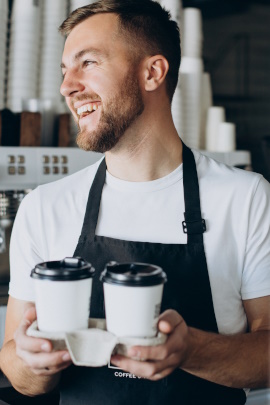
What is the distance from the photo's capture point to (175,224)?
1375mm

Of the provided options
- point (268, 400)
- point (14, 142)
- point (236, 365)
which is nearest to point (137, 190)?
point (236, 365)

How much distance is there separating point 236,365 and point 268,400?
4.59 ft

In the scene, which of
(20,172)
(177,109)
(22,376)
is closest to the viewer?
(22,376)

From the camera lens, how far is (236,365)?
1.22m

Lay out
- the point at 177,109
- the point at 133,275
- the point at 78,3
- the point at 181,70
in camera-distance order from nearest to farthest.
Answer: the point at 133,275, the point at 78,3, the point at 177,109, the point at 181,70

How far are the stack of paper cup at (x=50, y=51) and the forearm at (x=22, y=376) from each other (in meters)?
1.42

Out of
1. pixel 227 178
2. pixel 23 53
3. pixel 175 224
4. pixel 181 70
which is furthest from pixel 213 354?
pixel 181 70

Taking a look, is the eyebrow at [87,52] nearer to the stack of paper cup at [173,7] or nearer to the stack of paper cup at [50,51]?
the stack of paper cup at [50,51]

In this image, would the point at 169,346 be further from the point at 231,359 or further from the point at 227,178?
the point at 227,178

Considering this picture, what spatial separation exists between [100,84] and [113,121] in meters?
0.10

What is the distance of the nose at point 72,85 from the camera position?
139cm

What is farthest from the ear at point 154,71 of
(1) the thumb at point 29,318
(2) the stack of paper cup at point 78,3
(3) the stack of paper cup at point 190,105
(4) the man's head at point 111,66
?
(3) the stack of paper cup at point 190,105

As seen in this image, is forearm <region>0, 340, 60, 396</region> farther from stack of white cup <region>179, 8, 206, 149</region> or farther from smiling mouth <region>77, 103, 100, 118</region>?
stack of white cup <region>179, 8, 206, 149</region>

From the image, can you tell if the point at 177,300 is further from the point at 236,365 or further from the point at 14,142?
the point at 14,142
